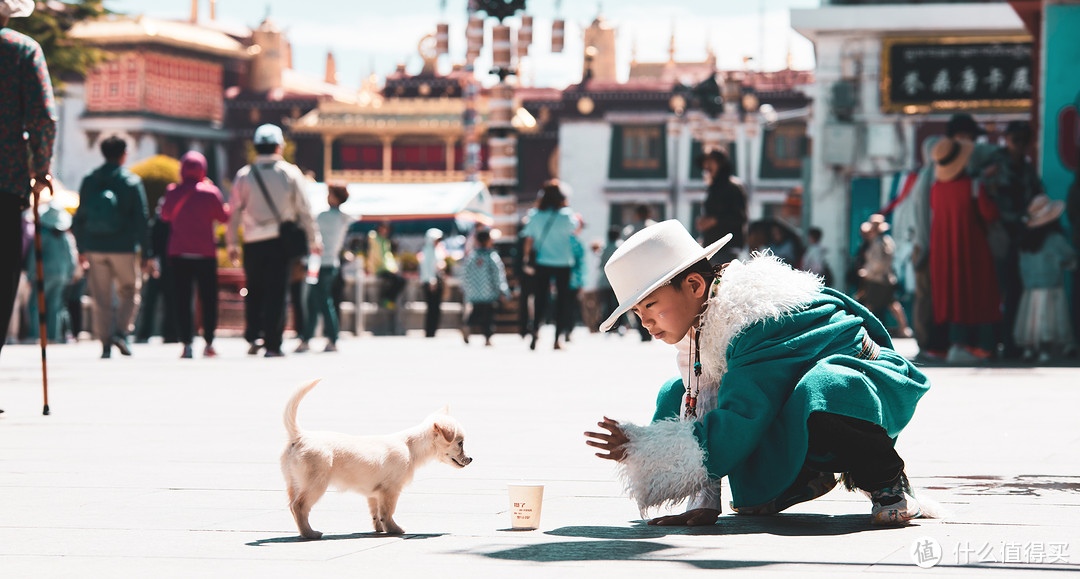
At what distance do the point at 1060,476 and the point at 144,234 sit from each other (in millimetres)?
8989

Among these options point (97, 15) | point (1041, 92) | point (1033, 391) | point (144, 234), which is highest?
point (97, 15)

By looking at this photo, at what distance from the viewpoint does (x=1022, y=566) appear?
3666 mm

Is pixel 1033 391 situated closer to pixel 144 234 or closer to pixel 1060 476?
pixel 1060 476

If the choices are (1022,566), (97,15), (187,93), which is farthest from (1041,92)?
(187,93)

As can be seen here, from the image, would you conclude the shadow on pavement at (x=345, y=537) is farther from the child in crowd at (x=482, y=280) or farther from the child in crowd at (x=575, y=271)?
the child in crowd at (x=482, y=280)

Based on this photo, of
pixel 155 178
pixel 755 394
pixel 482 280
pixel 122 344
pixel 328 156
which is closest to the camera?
pixel 755 394

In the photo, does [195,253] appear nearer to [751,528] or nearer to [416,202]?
[751,528]

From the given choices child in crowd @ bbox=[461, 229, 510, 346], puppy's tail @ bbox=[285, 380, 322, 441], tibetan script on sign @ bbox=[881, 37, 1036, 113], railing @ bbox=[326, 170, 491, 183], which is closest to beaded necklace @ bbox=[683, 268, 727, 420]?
puppy's tail @ bbox=[285, 380, 322, 441]

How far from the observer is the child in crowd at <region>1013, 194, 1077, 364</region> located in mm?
12680

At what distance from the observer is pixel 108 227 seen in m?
12.8

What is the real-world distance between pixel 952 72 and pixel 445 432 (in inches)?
851

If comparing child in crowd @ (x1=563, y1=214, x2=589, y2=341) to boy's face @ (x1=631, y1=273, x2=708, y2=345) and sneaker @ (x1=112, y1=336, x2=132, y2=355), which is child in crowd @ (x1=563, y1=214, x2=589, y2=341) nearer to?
sneaker @ (x1=112, y1=336, x2=132, y2=355)

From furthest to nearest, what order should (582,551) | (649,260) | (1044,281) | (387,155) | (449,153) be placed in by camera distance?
(387,155), (449,153), (1044,281), (649,260), (582,551)

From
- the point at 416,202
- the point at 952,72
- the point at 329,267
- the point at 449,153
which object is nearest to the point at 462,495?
the point at 329,267
